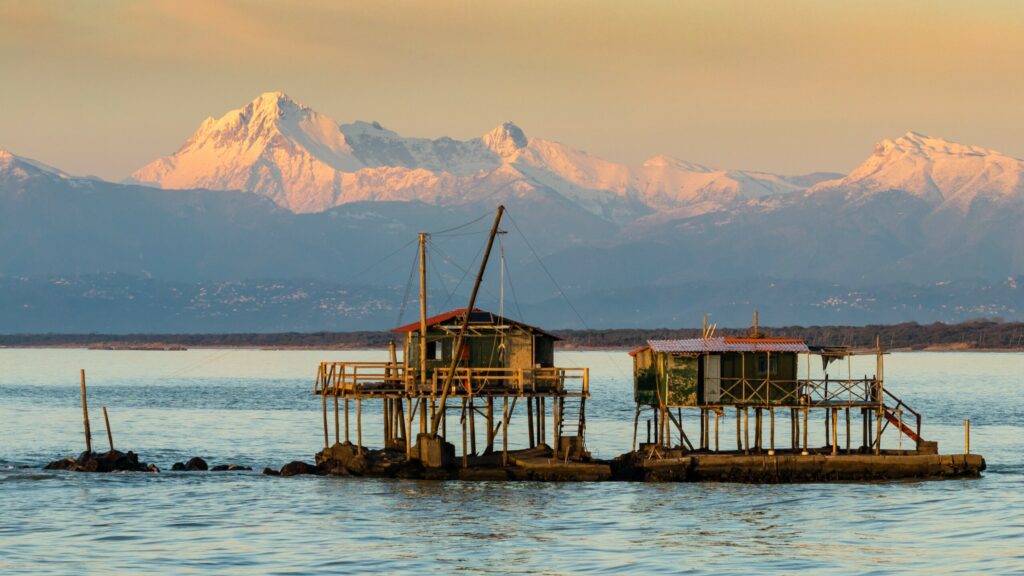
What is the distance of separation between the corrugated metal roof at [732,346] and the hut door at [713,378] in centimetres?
64

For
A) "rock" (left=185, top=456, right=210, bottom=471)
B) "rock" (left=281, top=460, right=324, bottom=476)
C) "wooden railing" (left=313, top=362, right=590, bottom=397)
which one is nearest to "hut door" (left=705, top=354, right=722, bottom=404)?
"wooden railing" (left=313, top=362, right=590, bottom=397)

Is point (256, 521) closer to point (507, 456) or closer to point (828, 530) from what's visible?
point (507, 456)

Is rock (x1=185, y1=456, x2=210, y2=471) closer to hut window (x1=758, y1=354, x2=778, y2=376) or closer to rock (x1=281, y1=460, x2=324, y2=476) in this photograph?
rock (x1=281, y1=460, x2=324, y2=476)

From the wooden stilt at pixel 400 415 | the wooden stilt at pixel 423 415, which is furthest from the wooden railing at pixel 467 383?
the wooden stilt at pixel 400 415

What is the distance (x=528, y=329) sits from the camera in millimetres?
82312

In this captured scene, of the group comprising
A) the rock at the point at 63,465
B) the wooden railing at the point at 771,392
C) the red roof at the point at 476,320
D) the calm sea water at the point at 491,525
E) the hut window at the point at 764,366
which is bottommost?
the calm sea water at the point at 491,525

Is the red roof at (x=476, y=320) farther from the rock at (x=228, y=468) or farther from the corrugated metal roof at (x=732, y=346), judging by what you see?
the rock at (x=228, y=468)

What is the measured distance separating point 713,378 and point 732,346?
170 cm

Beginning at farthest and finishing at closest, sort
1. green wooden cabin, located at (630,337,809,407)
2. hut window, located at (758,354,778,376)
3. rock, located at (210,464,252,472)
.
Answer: rock, located at (210,464,252,472) < hut window, located at (758,354,778,376) < green wooden cabin, located at (630,337,809,407)

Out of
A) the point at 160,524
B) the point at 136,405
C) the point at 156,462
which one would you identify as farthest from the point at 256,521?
the point at 136,405

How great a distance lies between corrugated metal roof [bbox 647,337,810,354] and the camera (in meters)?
77.8

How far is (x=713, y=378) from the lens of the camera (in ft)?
257

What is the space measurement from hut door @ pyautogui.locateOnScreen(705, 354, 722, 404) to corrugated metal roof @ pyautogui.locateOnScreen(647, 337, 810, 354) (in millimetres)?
645

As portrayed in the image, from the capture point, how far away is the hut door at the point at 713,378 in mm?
78312
